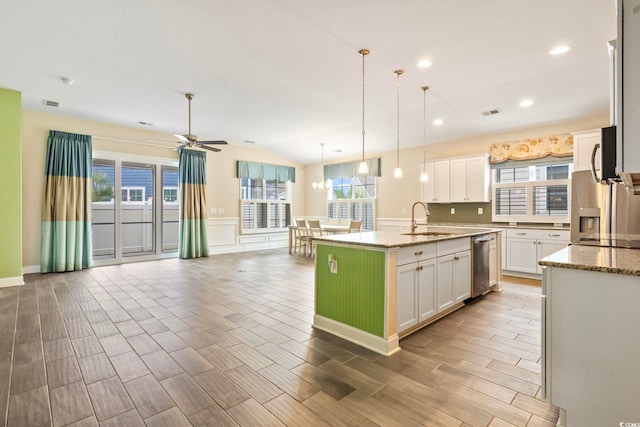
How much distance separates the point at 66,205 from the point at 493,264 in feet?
23.2

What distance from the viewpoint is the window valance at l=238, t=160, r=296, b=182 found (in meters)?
8.10

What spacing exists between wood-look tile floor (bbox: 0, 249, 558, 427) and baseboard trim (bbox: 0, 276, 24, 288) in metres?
0.77

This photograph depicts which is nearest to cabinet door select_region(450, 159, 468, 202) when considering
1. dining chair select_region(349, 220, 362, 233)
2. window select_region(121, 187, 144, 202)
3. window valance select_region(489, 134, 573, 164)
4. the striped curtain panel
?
window valance select_region(489, 134, 573, 164)

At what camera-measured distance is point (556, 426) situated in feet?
5.30

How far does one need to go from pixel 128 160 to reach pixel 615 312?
294 inches

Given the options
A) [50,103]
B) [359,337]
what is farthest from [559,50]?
[50,103]

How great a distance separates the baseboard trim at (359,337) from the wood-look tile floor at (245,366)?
7cm

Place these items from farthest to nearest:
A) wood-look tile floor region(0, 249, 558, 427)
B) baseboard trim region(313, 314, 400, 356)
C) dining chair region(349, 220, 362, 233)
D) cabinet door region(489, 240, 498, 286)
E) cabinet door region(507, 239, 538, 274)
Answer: dining chair region(349, 220, 362, 233) → cabinet door region(507, 239, 538, 274) → cabinet door region(489, 240, 498, 286) → baseboard trim region(313, 314, 400, 356) → wood-look tile floor region(0, 249, 558, 427)

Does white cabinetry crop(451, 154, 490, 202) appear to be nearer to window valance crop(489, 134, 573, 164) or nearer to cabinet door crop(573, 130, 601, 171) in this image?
window valance crop(489, 134, 573, 164)

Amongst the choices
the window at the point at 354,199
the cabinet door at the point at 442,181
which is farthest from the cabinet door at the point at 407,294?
the window at the point at 354,199

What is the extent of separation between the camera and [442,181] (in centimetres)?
636

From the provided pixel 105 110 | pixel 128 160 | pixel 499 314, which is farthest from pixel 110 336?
pixel 128 160

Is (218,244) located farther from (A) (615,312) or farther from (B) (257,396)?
(A) (615,312)

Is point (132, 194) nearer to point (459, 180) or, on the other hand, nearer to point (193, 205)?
point (193, 205)
